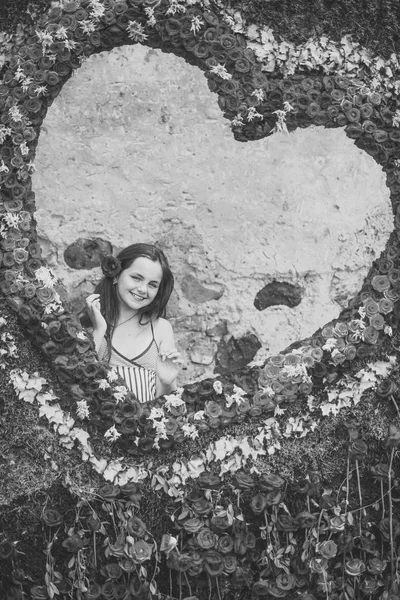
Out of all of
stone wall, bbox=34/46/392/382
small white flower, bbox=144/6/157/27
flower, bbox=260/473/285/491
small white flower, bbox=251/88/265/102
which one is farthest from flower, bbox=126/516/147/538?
small white flower, bbox=144/6/157/27

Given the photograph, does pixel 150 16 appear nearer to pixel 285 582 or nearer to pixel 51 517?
pixel 51 517

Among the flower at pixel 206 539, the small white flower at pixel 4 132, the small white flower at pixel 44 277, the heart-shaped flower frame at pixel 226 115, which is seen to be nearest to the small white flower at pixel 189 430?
the heart-shaped flower frame at pixel 226 115

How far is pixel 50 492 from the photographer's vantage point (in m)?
4.11

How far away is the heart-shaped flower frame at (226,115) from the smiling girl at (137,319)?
30 cm

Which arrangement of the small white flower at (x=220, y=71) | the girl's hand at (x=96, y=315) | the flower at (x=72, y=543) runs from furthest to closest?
the girl's hand at (x=96, y=315) < the small white flower at (x=220, y=71) < the flower at (x=72, y=543)

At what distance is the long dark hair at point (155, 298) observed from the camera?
15.1 ft

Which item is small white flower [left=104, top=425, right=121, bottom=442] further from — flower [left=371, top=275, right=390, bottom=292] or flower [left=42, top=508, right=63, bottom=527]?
flower [left=371, top=275, right=390, bottom=292]

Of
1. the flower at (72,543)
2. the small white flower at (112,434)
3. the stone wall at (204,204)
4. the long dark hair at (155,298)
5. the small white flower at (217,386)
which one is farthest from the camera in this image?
the stone wall at (204,204)

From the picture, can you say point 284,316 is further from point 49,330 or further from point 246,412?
point 49,330

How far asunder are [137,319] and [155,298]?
0.43 ft

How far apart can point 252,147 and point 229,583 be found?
7.04 ft

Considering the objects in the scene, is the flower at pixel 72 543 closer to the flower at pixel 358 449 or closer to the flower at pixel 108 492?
the flower at pixel 108 492

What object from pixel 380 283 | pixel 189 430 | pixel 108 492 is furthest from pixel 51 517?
pixel 380 283

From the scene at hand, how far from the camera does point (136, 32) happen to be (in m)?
4.29
